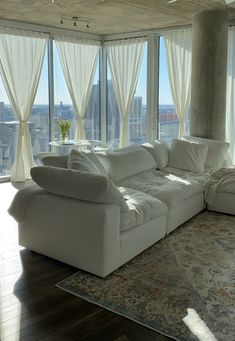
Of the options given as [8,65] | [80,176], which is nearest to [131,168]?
[80,176]

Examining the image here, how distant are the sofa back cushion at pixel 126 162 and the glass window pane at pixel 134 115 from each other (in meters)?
2.68

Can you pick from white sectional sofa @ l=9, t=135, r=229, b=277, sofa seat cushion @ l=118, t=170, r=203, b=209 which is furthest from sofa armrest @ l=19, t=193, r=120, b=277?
sofa seat cushion @ l=118, t=170, r=203, b=209

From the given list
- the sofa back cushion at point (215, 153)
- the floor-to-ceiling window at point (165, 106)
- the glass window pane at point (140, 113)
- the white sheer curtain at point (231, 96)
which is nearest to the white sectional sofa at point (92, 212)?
the sofa back cushion at point (215, 153)

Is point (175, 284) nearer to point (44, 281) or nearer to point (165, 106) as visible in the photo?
point (44, 281)

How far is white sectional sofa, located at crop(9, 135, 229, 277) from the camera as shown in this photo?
3154 millimetres

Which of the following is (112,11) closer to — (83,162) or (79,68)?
(79,68)

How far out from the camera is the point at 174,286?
3.06m

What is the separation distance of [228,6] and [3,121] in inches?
162

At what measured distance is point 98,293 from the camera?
2936 mm

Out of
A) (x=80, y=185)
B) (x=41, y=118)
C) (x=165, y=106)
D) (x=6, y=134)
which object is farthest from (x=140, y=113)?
(x=80, y=185)

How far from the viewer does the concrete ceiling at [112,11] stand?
5305 millimetres

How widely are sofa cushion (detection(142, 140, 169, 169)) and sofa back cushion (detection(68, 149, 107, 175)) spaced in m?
1.40

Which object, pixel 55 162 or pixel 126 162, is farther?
pixel 126 162

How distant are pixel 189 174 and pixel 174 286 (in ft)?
8.35
